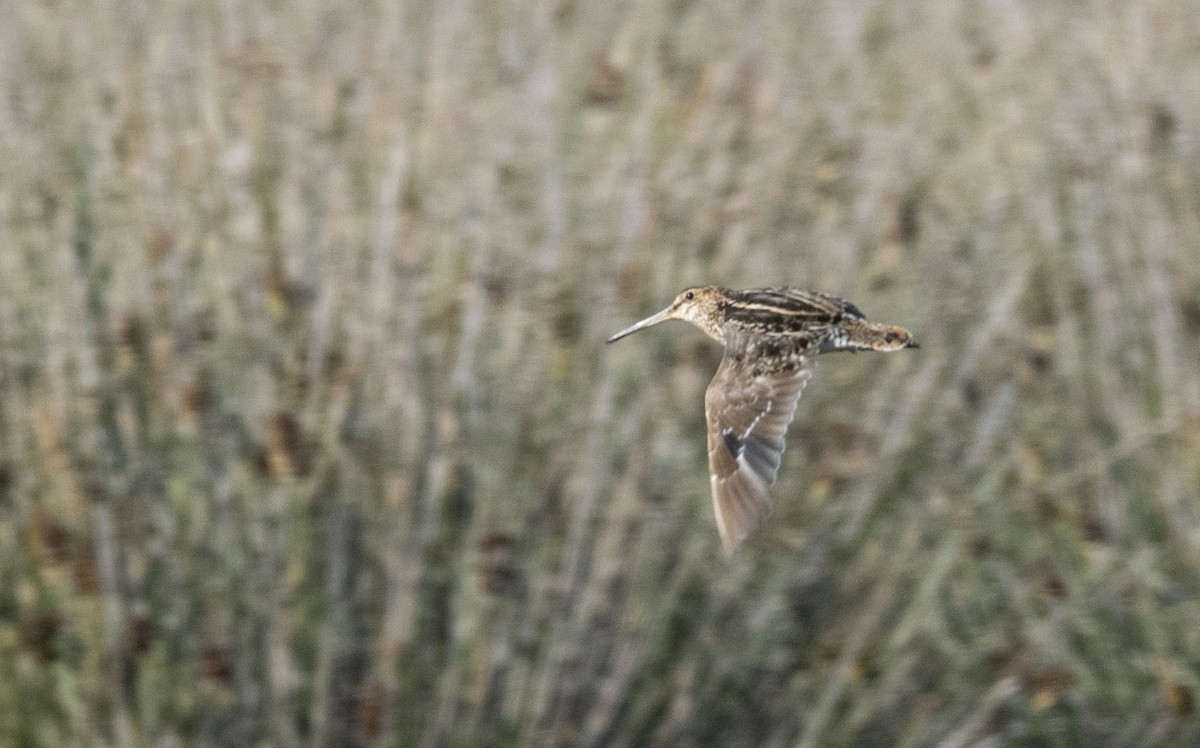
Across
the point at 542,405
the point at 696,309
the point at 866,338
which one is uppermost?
the point at 542,405

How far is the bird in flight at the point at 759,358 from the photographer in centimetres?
210

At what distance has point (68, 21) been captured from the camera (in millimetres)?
3438

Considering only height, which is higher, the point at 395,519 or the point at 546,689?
the point at 395,519

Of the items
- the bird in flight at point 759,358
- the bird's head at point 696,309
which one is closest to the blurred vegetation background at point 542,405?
the bird's head at point 696,309

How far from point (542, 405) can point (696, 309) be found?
389mm

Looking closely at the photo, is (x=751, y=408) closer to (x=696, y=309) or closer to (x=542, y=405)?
(x=696, y=309)

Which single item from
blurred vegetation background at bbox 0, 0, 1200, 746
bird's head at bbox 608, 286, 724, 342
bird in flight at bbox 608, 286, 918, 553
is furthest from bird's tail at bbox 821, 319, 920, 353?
→ blurred vegetation background at bbox 0, 0, 1200, 746

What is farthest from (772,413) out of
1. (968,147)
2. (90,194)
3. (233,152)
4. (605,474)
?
(968,147)

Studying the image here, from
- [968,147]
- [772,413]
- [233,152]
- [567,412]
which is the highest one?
[968,147]

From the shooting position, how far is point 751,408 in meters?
2.17

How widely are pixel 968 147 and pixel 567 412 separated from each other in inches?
51.7

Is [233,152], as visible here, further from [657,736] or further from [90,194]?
[657,736]

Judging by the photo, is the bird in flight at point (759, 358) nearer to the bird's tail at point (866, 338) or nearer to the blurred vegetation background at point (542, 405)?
the bird's tail at point (866, 338)

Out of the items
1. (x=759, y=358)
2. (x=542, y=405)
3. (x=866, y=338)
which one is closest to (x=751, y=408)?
(x=759, y=358)
